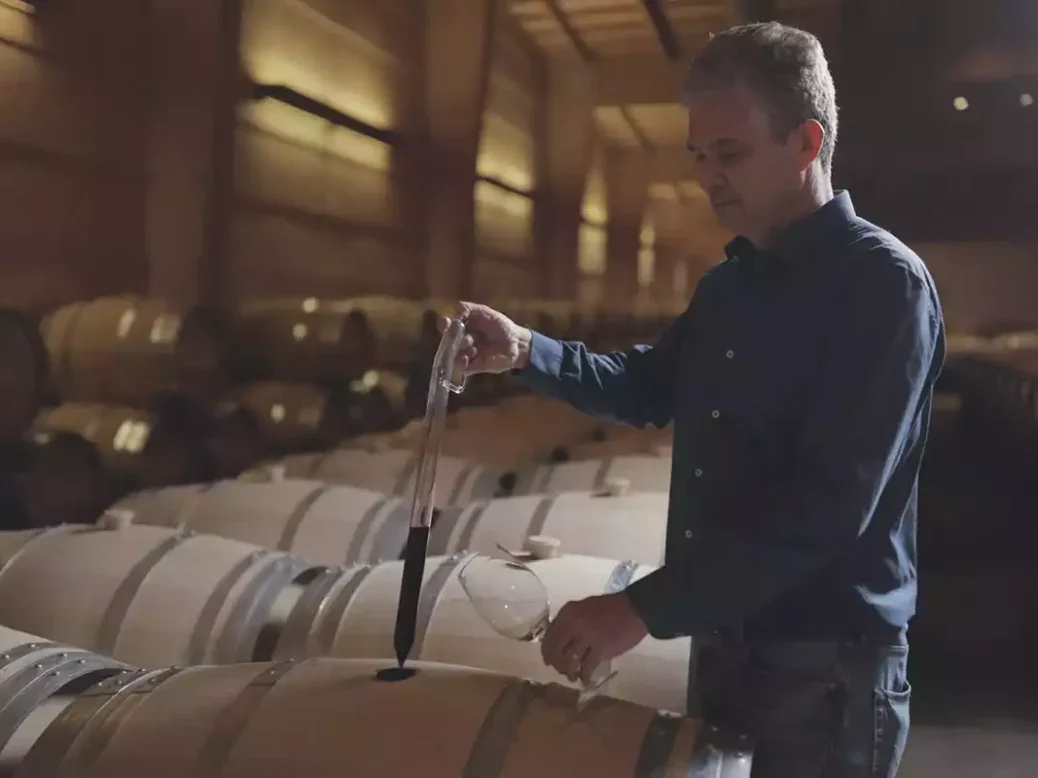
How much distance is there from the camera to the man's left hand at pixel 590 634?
3.34 ft

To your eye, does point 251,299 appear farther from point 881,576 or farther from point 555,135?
point 881,576

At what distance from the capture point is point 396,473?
297 centimetres

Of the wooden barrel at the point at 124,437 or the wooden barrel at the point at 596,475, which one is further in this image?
the wooden barrel at the point at 596,475

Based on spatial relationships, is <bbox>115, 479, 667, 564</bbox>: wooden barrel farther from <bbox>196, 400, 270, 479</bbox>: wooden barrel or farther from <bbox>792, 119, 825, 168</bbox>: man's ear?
<bbox>792, 119, 825, 168</bbox>: man's ear

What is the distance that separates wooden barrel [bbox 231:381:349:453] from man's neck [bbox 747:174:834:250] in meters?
2.37

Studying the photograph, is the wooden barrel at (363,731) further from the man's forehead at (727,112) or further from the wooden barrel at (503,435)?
the wooden barrel at (503,435)

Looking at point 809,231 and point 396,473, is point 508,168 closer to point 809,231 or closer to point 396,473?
point 396,473

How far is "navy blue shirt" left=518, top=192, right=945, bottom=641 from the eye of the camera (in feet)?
3.22

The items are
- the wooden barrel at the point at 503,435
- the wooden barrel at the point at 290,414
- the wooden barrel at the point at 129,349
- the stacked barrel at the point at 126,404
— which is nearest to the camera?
the stacked barrel at the point at 126,404

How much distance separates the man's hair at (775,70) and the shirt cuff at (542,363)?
46 centimetres

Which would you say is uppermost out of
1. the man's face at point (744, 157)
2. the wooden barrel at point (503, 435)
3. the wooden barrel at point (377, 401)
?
the man's face at point (744, 157)

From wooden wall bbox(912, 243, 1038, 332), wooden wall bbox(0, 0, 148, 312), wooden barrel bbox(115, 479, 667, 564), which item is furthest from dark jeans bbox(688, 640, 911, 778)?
wooden wall bbox(912, 243, 1038, 332)

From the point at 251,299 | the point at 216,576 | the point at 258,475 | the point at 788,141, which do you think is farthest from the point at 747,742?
the point at 251,299

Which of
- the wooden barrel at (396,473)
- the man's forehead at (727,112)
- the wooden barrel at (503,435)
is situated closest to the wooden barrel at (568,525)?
the wooden barrel at (396,473)
